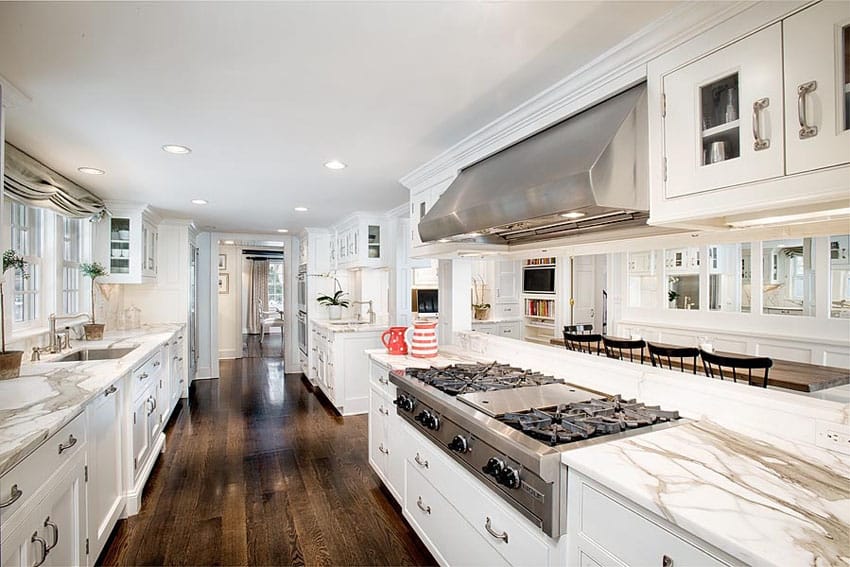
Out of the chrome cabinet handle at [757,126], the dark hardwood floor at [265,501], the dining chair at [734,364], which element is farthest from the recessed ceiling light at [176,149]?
the dining chair at [734,364]

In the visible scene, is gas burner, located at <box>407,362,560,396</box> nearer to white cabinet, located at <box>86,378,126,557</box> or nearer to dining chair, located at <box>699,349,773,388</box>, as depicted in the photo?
dining chair, located at <box>699,349,773,388</box>

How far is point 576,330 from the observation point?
2479 millimetres

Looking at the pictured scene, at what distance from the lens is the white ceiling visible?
1318mm

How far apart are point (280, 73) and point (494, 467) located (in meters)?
1.68

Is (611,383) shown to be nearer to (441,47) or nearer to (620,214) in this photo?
(620,214)

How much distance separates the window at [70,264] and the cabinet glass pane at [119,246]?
258 millimetres

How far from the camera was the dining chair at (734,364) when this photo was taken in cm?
157

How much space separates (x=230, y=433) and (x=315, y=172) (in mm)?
2608

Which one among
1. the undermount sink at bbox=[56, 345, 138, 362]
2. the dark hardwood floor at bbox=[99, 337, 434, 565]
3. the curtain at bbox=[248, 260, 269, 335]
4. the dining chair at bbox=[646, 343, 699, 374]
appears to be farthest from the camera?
the curtain at bbox=[248, 260, 269, 335]

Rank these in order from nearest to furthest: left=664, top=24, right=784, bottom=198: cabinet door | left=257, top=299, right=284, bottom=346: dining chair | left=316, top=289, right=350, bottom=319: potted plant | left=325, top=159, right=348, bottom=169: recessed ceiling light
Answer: left=664, top=24, right=784, bottom=198: cabinet door → left=325, top=159, right=348, bottom=169: recessed ceiling light → left=316, top=289, right=350, bottom=319: potted plant → left=257, top=299, right=284, bottom=346: dining chair

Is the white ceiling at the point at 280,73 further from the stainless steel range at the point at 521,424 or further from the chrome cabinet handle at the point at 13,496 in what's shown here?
the chrome cabinet handle at the point at 13,496

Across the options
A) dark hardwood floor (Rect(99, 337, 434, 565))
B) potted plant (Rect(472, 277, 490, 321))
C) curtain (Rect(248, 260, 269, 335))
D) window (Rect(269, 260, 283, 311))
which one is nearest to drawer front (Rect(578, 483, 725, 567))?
dark hardwood floor (Rect(99, 337, 434, 565))

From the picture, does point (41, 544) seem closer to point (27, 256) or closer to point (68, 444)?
point (68, 444)

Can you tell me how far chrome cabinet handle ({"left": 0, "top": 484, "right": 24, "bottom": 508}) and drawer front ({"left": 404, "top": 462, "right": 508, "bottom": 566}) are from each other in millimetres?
1504
